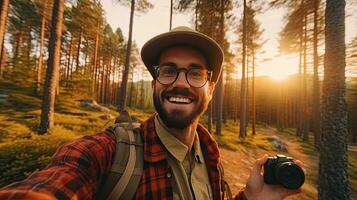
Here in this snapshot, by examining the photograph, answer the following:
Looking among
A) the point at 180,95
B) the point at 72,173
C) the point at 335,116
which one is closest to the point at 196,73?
the point at 180,95

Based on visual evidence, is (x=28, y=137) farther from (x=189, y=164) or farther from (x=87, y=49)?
(x=87, y=49)

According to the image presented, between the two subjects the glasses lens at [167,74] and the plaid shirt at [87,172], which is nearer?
the plaid shirt at [87,172]

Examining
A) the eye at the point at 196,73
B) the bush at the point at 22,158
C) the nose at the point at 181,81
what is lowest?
the bush at the point at 22,158

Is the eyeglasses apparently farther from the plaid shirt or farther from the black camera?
the black camera

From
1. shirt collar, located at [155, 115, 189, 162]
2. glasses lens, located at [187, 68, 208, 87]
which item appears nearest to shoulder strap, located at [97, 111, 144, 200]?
shirt collar, located at [155, 115, 189, 162]

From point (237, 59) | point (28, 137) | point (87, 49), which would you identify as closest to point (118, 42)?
point (87, 49)

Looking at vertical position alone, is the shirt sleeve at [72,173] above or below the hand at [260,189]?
above

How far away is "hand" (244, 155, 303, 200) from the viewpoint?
75.7 inches

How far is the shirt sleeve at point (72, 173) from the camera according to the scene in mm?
964

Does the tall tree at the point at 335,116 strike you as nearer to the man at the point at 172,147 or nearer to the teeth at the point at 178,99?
the man at the point at 172,147

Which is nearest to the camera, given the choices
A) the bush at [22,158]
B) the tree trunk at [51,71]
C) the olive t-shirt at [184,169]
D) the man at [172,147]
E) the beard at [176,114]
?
the man at [172,147]

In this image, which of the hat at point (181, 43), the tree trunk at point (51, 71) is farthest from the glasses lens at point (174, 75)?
the tree trunk at point (51, 71)

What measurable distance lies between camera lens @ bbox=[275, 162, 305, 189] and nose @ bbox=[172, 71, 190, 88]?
3.50 ft

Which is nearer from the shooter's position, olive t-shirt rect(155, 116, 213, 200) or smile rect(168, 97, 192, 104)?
olive t-shirt rect(155, 116, 213, 200)
